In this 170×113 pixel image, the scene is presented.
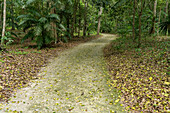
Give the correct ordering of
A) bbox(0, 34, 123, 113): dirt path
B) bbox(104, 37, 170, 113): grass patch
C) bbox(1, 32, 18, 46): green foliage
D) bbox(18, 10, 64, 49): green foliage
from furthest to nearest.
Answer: bbox(18, 10, 64, 49): green foliage
bbox(1, 32, 18, 46): green foliage
bbox(0, 34, 123, 113): dirt path
bbox(104, 37, 170, 113): grass patch

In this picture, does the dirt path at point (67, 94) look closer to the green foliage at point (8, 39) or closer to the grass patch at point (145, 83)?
the grass patch at point (145, 83)

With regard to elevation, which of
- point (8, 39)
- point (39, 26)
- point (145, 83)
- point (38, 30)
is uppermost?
point (39, 26)

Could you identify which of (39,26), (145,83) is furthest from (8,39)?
(145,83)

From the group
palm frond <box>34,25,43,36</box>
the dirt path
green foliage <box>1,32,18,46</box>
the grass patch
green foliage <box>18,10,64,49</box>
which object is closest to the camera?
the grass patch

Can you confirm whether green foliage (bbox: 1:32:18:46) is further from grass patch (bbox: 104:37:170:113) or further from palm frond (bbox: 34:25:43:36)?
grass patch (bbox: 104:37:170:113)

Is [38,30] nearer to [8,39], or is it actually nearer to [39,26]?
[39,26]

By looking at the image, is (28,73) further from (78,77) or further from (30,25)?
(30,25)

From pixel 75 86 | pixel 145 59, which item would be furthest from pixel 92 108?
pixel 145 59

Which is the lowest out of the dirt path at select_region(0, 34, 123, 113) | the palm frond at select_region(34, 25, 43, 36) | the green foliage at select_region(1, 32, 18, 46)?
the dirt path at select_region(0, 34, 123, 113)

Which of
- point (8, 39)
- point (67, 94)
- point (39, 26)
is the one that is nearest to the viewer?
point (67, 94)

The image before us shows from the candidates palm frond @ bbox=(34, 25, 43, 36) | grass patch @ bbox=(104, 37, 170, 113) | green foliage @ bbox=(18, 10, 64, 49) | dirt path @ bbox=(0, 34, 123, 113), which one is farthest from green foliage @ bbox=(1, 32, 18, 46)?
grass patch @ bbox=(104, 37, 170, 113)

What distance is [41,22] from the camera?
37.4 ft

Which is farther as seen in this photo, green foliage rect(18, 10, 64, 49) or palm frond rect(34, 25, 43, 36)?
green foliage rect(18, 10, 64, 49)

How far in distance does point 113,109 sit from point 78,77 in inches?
115
